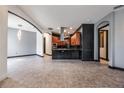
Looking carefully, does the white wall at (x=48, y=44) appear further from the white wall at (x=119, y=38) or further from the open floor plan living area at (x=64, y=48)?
the white wall at (x=119, y=38)

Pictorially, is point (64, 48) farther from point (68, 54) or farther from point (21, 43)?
point (21, 43)

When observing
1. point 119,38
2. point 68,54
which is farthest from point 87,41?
point 119,38

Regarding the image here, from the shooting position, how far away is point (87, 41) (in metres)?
11.5

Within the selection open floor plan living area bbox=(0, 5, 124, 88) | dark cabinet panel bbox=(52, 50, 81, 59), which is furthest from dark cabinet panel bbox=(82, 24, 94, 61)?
dark cabinet panel bbox=(52, 50, 81, 59)

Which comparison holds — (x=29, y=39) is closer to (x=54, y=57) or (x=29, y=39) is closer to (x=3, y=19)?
(x=54, y=57)

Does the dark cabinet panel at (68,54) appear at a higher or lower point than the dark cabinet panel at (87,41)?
lower

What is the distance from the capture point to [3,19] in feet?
17.7

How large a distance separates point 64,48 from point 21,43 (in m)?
4.60

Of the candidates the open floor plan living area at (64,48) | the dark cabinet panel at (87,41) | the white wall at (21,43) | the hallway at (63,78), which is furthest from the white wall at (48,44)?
the hallway at (63,78)

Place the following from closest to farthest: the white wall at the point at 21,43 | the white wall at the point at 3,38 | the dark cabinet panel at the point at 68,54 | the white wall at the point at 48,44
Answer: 1. the white wall at the point at 3,38
2. the dark cabinet panel at the point at 68,54
3. the white wall at the point at 21,43
4. the white wall at the point at 48,44

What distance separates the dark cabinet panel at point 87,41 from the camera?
→ 1150cm
